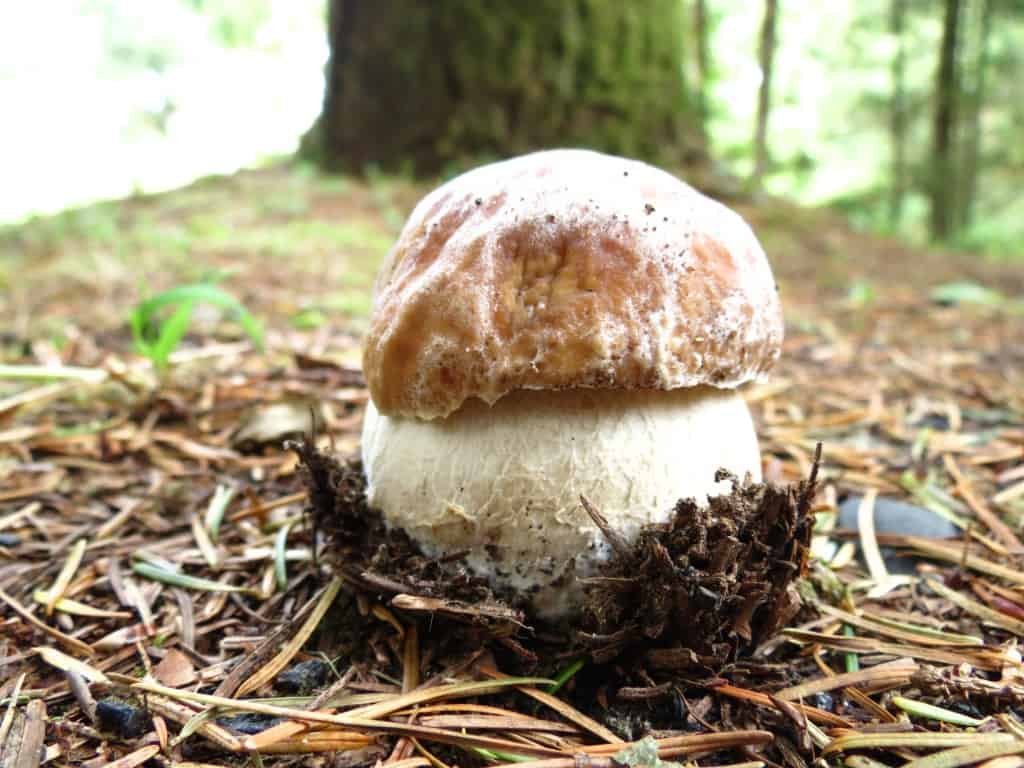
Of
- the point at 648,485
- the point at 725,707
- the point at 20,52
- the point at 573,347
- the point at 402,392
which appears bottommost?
the point at 725,707

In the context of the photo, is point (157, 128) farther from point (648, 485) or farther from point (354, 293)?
point (648, 485)

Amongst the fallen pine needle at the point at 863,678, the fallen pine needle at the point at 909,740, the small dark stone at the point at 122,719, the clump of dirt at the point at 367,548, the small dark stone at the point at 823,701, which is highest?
the clump of dirt at the point at 367,548

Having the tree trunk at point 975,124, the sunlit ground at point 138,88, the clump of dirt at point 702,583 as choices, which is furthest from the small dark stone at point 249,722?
the tree trunk at point 975,124

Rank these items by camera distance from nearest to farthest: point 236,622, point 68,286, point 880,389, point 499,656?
point 499,656 < point 236,622 < point 880,389 < point 68,286

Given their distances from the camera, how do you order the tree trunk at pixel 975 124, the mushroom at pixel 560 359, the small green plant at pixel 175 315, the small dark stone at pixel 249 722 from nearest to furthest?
the small dark stone at pixel 249 722 < the mushroom at pixel 560 359 < the small green plant at pixel 175 315 < the tree trunk at pixel 975 124

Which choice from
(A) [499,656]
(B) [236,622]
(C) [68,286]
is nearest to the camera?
(A) [499,656]

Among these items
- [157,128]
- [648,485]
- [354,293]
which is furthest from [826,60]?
[648,485]

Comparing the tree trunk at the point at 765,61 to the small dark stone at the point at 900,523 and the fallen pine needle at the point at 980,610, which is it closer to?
the small dark stone at the point at 900,523
